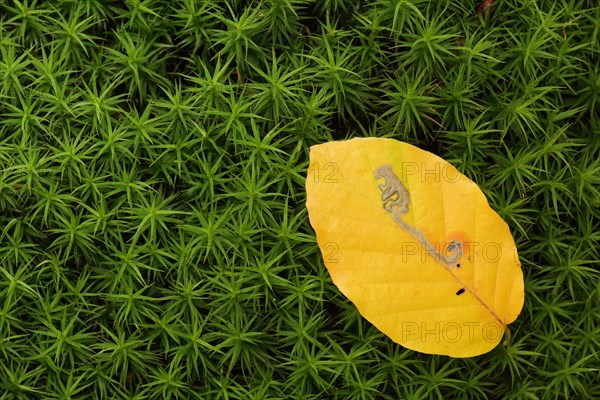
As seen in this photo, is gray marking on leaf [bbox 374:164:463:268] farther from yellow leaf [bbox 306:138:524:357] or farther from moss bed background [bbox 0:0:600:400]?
moss bed background [bbox 0:0:600:400]

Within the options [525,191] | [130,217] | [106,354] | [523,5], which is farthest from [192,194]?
[523,5]

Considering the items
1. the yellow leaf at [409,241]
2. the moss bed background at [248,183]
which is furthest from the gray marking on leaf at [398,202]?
Result: the moss bed background at [248,183]

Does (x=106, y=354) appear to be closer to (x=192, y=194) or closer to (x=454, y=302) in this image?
(x=192, y=194)

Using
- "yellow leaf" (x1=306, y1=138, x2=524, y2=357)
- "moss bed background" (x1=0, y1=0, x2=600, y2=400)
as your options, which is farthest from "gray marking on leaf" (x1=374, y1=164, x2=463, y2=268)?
"moss bed background" (x1=0, y1=0, x2=600, y2=400)

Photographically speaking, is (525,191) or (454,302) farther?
(525,191)

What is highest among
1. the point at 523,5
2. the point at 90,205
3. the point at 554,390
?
the point at 523,5

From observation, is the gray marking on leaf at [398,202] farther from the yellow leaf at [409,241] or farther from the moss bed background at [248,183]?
the moss bed background at [248,183]

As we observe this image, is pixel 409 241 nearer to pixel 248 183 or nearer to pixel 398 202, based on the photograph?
pixel 398 202
